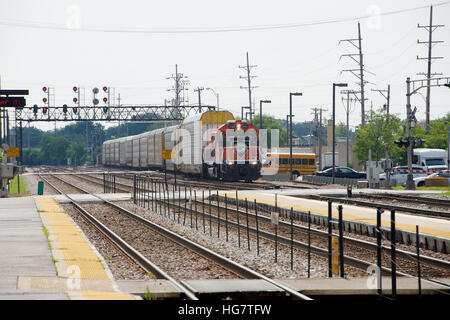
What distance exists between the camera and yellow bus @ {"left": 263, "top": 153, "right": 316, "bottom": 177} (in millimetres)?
63125

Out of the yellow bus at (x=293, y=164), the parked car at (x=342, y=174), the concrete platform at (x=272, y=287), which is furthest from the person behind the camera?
the yellow bus at (x=293, y=164)

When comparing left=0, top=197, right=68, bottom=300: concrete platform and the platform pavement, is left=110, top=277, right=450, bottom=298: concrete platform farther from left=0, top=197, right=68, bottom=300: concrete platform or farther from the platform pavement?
left=0, top=197, right=68, bottom=300: concrete platform

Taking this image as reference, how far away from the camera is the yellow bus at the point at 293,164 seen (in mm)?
63125

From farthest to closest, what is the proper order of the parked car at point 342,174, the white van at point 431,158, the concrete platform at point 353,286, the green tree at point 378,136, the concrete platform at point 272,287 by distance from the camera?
the green tree at point 378,136 < the parked car at point 342,174 < the white van at point 431,158 < the concrete platform at point 353,286 < the concrete platform at point 272,287

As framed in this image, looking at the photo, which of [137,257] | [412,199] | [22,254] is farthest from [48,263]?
[412,199]

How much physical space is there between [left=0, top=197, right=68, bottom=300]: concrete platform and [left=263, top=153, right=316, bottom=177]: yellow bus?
131ft

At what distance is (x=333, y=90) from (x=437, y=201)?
22160 millimetres

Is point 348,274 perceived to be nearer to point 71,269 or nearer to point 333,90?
point 71,269

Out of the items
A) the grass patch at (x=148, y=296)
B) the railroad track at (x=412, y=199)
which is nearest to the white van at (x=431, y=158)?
the railroad track at (x=412, y=199)

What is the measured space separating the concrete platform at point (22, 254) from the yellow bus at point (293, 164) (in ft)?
131

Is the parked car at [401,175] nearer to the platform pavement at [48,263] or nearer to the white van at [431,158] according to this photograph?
the white van at [431,158]

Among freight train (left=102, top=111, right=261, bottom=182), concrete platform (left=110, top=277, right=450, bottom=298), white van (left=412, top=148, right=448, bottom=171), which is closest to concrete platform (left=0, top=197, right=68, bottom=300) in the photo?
concrete platform (left=110, top=277, right=450, bottom=298)

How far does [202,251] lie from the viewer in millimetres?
15406
